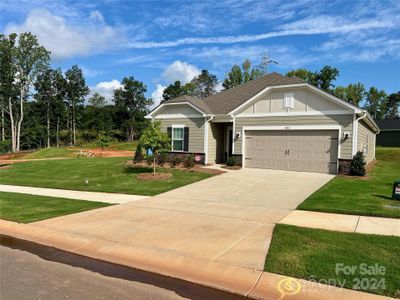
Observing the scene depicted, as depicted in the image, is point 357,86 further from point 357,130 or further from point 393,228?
point 393,228

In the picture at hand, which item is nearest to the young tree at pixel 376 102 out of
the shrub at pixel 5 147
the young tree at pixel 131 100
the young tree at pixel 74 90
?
the young tree at pixel 131 100

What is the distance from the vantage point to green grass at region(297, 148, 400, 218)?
8.45 meters

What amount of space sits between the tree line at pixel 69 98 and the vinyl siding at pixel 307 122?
94.0ft

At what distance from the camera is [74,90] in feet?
209

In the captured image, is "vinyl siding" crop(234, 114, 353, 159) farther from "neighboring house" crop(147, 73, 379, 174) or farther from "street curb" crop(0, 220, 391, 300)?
"street curb" crop(0, 220, 391, 300)

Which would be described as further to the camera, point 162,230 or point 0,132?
point 0,132

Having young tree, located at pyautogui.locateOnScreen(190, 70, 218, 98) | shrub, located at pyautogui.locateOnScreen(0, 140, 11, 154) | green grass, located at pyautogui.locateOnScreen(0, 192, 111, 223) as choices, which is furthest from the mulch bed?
young tree, located at pyautogui.locateOnScreen(190, 70, 218, 98)

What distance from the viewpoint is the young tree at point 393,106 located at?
7919 cm

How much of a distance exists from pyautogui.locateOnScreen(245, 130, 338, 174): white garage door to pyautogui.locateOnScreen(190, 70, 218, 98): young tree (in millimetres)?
52757

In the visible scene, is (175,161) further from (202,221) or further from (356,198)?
(202,221)

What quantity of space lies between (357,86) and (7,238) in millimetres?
64116

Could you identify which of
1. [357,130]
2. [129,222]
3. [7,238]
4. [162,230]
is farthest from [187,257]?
[357,130]

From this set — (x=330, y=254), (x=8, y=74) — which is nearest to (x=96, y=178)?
(x=330, y=254)

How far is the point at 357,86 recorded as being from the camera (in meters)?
60.4
